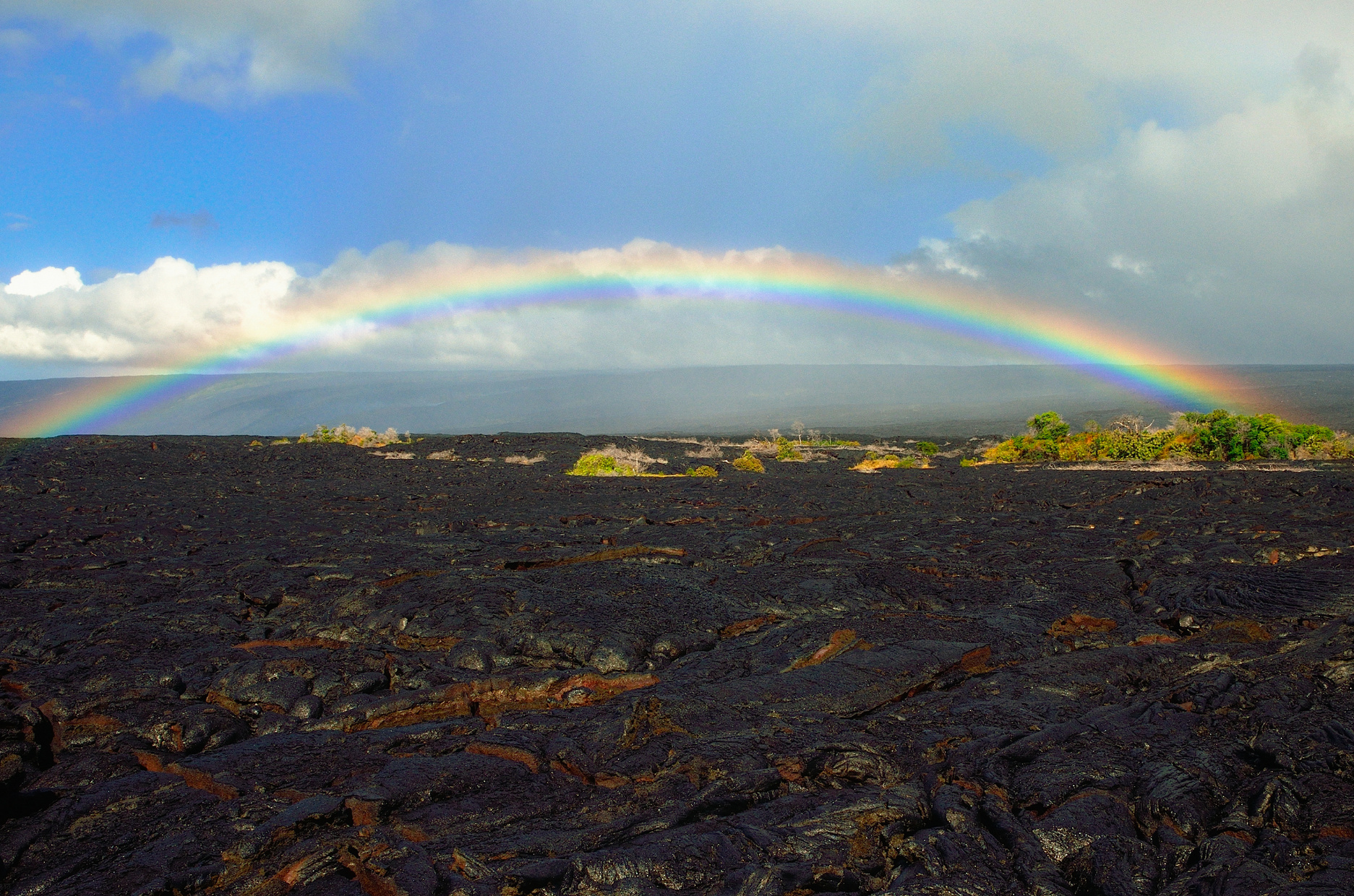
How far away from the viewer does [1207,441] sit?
27906 millimetres

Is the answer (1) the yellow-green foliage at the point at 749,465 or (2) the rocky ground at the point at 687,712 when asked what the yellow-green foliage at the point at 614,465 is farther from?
(2) the rocky ground at the point at 687,712

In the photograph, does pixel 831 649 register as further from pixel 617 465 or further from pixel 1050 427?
pixel 1050 427

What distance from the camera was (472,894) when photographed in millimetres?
3320

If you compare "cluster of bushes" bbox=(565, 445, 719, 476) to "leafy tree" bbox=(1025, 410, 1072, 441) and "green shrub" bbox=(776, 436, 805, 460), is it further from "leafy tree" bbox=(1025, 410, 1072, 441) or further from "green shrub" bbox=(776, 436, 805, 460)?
"leafy tree" bbox=(1025, 410, 1072, 441)

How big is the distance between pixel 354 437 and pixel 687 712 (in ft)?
132

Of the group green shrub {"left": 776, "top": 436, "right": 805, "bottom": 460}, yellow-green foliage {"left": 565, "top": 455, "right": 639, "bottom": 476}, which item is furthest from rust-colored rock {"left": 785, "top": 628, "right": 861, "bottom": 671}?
green shrub {"left": 776, "top": 436, "right": 805, "bottom": 460}

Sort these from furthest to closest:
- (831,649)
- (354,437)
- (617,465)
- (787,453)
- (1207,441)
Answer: (787,453)
(354,437)
(617,465)
(1207,441)
(831,649)

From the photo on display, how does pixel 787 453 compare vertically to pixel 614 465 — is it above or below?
below

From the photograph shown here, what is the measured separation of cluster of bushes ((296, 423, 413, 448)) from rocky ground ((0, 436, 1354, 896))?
92.0ft

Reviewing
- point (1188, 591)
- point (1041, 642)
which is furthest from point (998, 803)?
point (1188, 591)

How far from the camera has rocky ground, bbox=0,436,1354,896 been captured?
358 cm

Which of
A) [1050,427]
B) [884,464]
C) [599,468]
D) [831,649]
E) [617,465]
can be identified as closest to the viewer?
[831,649]

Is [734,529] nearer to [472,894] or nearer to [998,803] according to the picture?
[998,803]

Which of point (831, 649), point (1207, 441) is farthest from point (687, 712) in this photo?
point (1207, 441)
